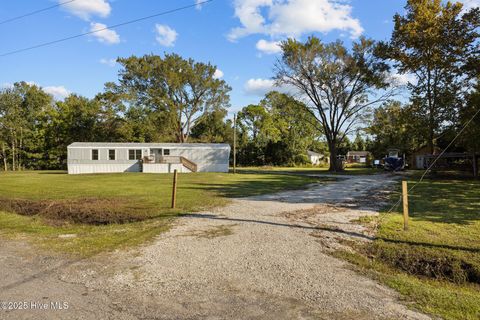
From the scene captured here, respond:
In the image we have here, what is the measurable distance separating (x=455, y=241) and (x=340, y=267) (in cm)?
294

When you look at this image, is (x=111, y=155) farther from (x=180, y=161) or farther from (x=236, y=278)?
(x=236, y=278)

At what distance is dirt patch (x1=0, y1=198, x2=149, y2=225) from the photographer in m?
9.02

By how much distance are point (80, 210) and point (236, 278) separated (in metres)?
7.41

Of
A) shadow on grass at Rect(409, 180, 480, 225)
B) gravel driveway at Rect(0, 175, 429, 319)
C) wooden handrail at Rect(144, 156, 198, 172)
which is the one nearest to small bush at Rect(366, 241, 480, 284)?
gravel driveway at Rect(0, 175, 429, 319)

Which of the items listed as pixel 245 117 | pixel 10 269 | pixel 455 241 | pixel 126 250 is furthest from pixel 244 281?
pixel 245 117

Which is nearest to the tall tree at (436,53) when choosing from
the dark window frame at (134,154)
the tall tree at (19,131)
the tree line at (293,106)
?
the tree line at (293,106)

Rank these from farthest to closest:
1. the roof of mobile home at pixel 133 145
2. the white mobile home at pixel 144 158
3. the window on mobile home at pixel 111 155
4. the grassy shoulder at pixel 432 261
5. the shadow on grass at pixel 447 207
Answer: the window on mobile home at pixel 111 155
the roof of mobile home at pixel 133 145
the white mobile home at pixel 144 158
the shadow on grass at pixel 447 207
the grassy shoulder at pixel 432 261

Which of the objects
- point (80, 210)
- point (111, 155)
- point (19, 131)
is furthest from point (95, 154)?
point (80, 210)

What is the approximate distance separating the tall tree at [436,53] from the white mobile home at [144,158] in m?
18.8

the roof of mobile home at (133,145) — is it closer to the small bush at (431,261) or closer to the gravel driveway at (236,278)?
the gravel driveway at (236,278)

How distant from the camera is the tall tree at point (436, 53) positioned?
70.6ft

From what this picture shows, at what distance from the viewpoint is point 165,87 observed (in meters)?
44.8

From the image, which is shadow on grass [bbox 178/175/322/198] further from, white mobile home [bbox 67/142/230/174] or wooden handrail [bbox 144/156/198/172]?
white mobile home [bbox 67/142/230/174]

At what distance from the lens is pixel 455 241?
6262 millimetres
